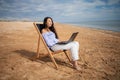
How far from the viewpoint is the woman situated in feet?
13.2

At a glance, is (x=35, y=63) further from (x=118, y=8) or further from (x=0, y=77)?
(x=118, y=8)

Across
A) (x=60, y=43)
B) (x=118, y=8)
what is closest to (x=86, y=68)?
(x=60, y=43)

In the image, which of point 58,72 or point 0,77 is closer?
point 0,77

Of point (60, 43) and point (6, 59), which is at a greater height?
point (60, 43)

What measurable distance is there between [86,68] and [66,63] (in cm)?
71

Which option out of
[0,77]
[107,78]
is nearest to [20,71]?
[0,77]

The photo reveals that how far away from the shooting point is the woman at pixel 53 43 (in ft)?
13.2

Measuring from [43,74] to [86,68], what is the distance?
49.9 inches

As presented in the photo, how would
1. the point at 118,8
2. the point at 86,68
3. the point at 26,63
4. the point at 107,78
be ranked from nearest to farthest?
the point at 107,78, the point at 86,68, the point at 26,63, the point at 118,8

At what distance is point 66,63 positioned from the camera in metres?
4.67

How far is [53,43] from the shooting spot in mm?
4453

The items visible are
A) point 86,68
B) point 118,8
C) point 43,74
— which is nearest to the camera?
point 43,74

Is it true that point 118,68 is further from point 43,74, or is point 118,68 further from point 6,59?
point 6,59

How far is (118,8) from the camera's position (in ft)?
221
